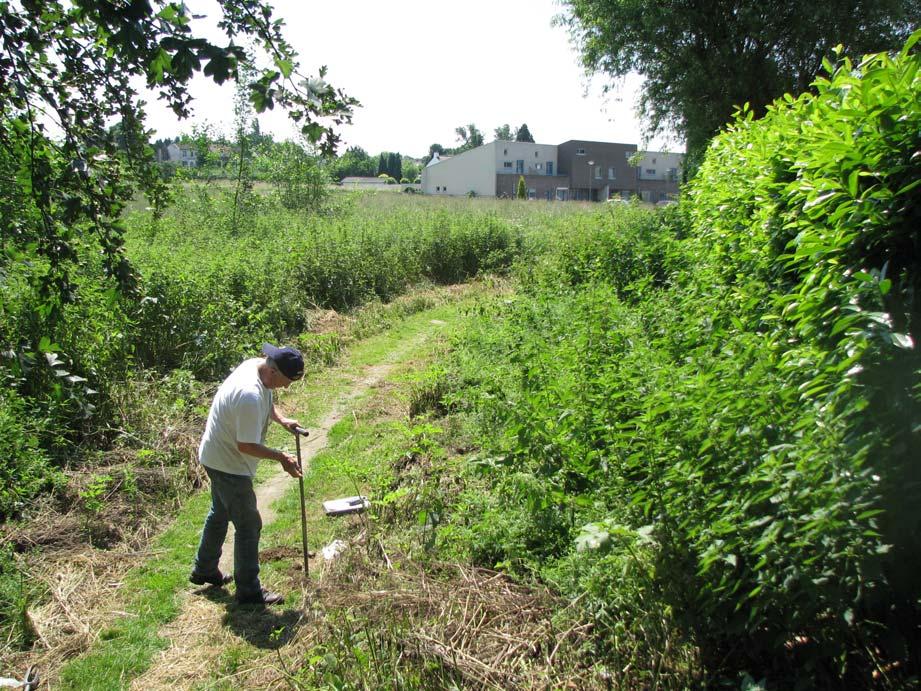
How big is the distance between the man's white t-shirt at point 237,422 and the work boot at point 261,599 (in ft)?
2.94

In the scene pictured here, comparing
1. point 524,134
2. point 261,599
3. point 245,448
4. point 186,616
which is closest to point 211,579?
point 186,616

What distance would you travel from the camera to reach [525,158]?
2598 inches

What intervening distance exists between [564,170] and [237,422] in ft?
221

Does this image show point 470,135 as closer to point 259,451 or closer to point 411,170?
point 411,170

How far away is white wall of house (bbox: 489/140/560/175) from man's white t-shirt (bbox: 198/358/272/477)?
61.6 meters

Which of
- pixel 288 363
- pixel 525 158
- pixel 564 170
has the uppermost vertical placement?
pixel 525 158

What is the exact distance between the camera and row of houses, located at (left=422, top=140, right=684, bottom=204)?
2507 inches

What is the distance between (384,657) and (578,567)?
119cm

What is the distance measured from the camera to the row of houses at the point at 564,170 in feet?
209

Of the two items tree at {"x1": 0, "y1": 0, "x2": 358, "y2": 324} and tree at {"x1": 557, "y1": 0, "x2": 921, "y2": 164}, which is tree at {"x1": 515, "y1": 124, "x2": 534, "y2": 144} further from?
tree at {"x1": 0, "y1": 0, "x2": 358, "y2": 324}

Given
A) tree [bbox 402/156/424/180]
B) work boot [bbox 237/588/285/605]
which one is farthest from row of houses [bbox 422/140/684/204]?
tree [bbox 402/156/424/180]

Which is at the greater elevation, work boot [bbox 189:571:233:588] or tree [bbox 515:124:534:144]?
tree [bbox 515:124:534:144]

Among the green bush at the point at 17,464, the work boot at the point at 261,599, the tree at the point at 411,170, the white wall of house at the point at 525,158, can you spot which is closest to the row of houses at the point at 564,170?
the white wall of house at the point at 525,158

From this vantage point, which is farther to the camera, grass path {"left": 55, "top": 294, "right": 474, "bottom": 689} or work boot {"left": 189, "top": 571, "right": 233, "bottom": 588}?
work boot {"left": 189, "top": 571, "right": 233, "bottom": 588}
